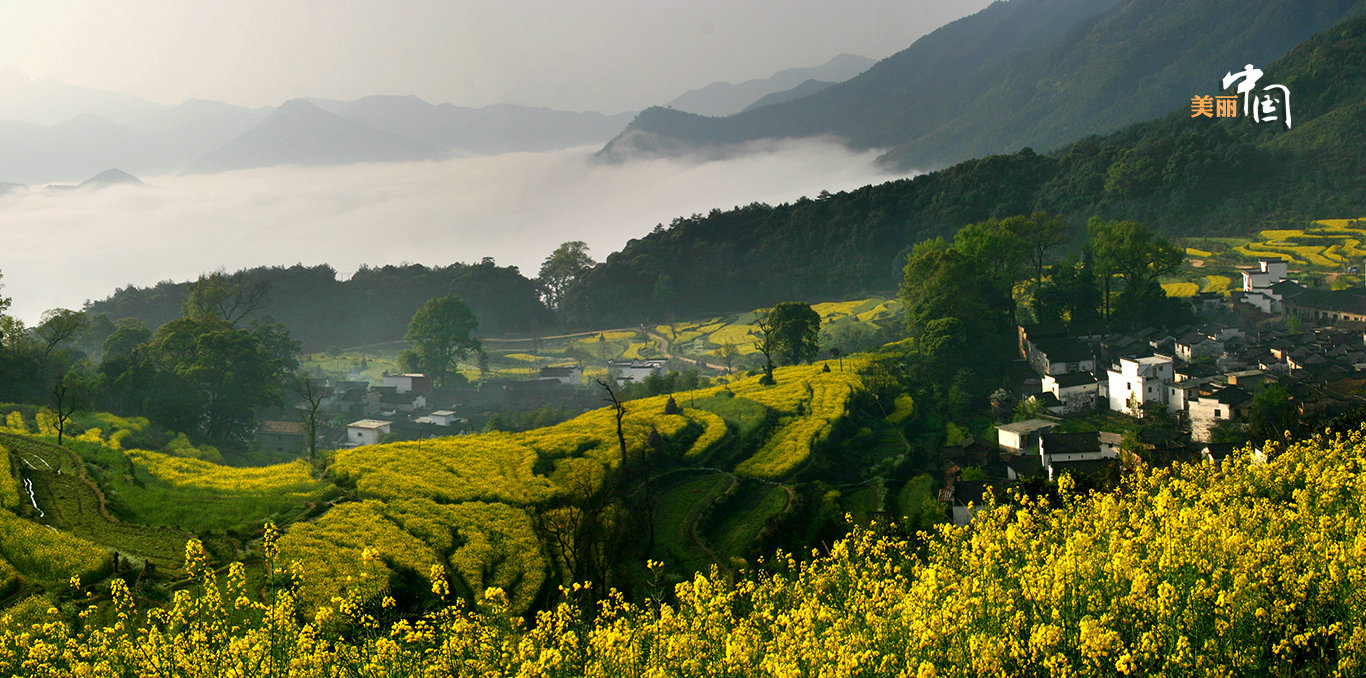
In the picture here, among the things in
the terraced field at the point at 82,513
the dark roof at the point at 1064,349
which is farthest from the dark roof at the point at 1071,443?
the terraced field at the point at 82,513

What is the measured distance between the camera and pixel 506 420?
3662 centimetres

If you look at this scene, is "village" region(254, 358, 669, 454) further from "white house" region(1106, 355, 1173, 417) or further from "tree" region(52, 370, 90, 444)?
"white house" region(1106, 355, 1173, 417)

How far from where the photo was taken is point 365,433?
1555 inches

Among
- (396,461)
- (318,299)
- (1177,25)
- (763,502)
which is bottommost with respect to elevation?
(763,502)

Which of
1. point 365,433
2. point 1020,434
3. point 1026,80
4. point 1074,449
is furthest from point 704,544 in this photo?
point 1026,80

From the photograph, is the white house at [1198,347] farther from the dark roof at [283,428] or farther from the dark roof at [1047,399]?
the dark roof at [283,428]

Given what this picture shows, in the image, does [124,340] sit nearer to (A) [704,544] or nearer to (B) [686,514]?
(B) [686,514]

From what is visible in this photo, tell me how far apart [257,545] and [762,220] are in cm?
6392

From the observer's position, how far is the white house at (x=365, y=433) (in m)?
39.3

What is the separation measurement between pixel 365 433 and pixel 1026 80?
124 metres

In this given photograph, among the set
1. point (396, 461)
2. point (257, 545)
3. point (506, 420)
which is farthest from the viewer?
point (506, 420)

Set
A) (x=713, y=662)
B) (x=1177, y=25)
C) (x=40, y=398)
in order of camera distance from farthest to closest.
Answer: (x=1177, y=25)
(x=40, y=398)
(x=713, y=662)

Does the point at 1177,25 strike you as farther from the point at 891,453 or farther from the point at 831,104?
the point at 891,453

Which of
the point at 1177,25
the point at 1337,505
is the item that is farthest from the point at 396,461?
the point at 1177,25
